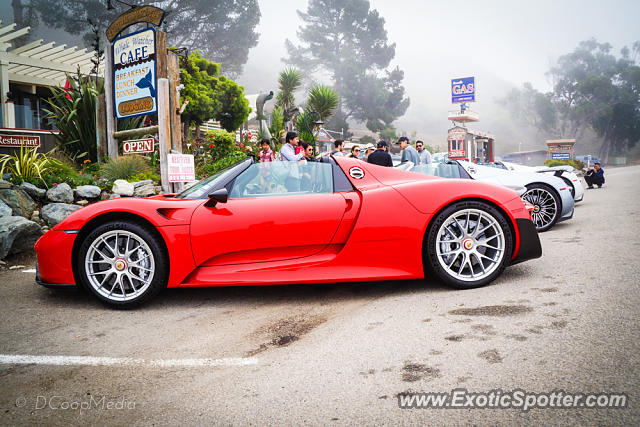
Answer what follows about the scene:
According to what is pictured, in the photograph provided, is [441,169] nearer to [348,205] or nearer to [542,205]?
[542,205]

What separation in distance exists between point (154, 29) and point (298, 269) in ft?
22.3

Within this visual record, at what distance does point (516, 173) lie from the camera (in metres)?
6.71

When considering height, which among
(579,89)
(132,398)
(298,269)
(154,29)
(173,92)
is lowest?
(132,398)

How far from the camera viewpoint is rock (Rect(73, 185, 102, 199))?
6.78 metres

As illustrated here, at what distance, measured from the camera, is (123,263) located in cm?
320

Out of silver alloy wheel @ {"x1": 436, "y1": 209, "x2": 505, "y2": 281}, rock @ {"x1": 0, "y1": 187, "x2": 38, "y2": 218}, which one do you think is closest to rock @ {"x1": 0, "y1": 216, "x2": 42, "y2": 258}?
rock @ {"x1": 0, "y1": 187, "x2": 38, "y2": 218}

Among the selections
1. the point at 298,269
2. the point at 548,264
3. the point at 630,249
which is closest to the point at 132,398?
the point at 298,269

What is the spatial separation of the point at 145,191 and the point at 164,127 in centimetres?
121

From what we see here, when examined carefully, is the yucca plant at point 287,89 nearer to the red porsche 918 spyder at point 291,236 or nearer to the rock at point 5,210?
the rock at point 5,210

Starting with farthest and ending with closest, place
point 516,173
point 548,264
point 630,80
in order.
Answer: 1. point 630,80
2. point 516,173
3. point 548,264

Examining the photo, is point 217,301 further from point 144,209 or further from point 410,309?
point 410,309
